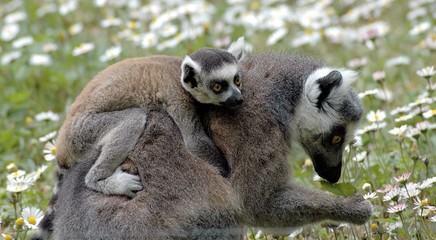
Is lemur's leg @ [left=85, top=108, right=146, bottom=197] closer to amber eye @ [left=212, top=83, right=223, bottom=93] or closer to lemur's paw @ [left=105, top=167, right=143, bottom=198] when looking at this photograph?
lemur's paw @ [left=105, top=167, right=143, bottom=198]

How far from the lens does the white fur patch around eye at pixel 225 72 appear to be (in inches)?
300

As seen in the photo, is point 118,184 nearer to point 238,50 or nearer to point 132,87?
point 132,87

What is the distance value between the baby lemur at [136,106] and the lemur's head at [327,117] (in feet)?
2.10

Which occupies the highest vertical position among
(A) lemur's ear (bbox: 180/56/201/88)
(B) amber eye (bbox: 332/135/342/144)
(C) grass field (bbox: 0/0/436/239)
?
(A) lemur's ear (bbox: 180/56/201/88)

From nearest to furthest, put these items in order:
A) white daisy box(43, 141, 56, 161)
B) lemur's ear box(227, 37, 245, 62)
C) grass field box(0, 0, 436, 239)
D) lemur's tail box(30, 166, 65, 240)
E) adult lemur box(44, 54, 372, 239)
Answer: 1. adult lemur box(44, 54, 372, 239)
2. lemur's tail box(30, 166, 65, 240)
3. lemur's ear box(227, 37, 245, 62)
4. grass field box(0, 0, 436, 239)
5. white daisy box(43, 141, 56, 161)

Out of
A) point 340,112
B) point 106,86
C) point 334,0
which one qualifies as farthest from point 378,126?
point 334,0

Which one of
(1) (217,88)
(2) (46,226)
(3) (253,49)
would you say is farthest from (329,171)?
(3) (253,49)

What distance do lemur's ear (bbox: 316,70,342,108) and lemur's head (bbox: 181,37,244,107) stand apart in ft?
2.33

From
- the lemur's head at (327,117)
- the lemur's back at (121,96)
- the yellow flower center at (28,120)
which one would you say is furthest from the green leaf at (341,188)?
the yellow flower center at (28,120)

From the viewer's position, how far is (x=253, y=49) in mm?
12531

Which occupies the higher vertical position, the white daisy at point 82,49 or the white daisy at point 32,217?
the white daisy at point 32,217

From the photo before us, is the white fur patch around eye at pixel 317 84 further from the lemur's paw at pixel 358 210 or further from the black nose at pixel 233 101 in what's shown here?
the lemur's paw at pixel 358 210

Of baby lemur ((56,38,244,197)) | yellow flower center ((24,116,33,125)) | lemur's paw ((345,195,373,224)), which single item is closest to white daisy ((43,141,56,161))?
baby lemur ((56,38,244,197))

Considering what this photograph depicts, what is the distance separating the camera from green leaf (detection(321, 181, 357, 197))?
24.5ft
